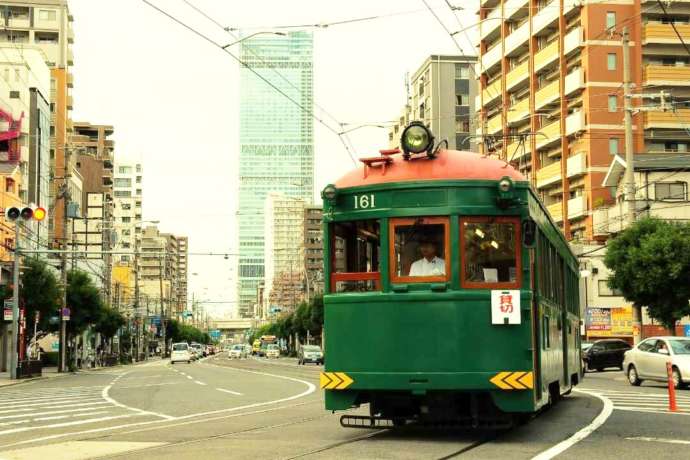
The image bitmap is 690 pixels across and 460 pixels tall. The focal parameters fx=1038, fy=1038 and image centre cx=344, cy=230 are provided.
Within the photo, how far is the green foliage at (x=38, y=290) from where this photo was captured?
52688 millimetres

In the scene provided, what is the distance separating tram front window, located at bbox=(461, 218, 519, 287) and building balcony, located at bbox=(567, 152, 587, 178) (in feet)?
179

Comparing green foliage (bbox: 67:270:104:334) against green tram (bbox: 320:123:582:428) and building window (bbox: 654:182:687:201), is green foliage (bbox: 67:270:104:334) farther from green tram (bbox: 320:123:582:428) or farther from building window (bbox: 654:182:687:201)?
green tram (bbox: 320:123:582:428)

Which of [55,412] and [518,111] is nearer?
[55,412]

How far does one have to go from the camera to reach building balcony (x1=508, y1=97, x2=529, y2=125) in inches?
2835

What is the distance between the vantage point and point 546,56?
227 ft

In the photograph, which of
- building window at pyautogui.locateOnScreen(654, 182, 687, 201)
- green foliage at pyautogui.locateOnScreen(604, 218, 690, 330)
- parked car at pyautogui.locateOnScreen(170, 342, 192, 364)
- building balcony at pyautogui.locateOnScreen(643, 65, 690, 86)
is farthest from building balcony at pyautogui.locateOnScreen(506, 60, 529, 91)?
parked car at pyautogui.locateOnScreen(170, 342, 192, 364)

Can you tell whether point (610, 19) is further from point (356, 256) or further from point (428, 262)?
point (428, 262)

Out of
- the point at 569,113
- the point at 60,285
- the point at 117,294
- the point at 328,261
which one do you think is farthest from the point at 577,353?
the point at 117,294

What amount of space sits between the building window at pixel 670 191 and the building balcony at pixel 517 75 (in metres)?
17.7

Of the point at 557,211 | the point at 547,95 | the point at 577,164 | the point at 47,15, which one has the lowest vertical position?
the point at 557,211

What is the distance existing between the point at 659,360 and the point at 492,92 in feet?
175

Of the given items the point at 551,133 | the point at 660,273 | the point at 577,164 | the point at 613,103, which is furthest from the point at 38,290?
the point at 613,103

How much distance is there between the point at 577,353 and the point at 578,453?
10.2 meters

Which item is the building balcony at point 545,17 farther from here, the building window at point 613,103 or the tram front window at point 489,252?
the tram front window at point 489,252
